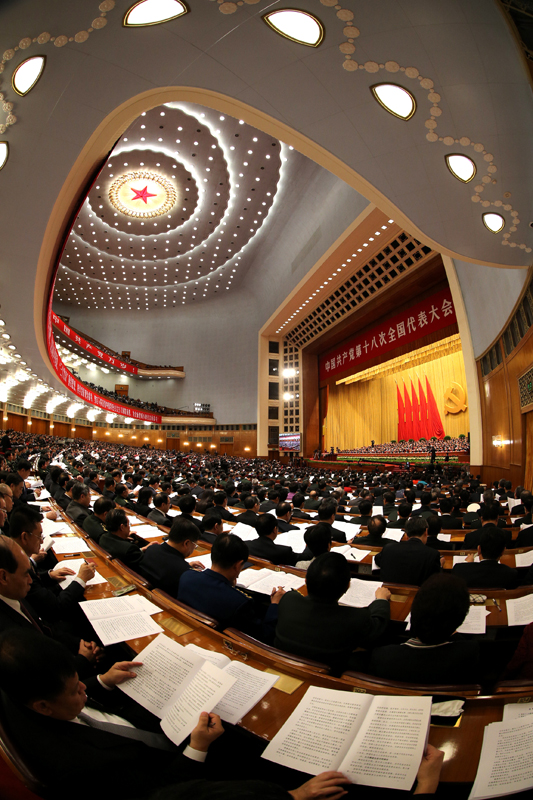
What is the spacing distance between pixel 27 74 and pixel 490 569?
220 inches

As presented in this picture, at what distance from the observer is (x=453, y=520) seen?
15.1ft

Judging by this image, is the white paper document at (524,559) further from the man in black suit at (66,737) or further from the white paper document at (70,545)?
the white paper document at (70,545)

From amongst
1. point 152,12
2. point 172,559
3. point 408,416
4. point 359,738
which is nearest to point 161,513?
point 172,559

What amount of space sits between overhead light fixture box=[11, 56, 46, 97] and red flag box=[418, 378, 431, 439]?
23.9m

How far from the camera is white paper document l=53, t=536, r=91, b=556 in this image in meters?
2.89

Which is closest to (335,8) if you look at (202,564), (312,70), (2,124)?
(312,70)

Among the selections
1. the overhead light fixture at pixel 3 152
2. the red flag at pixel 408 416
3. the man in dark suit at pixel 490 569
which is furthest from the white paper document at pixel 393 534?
the red flag at pixel 408 416

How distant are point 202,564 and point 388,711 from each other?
1790 millimetres

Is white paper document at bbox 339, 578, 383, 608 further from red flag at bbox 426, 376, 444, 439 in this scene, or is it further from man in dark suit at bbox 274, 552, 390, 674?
red flag at bbox 426, 376, 444, 439

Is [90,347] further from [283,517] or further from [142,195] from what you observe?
[283,517]

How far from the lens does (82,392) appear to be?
20844 millimetres

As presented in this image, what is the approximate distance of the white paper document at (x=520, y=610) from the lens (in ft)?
5.89

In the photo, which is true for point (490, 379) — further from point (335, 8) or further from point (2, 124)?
point (2, 124)

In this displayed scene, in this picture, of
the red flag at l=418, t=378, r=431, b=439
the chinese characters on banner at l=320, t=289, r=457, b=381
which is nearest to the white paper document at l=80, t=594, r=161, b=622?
the chinese characters on banner at l=320, t=289, r=457, b=381
